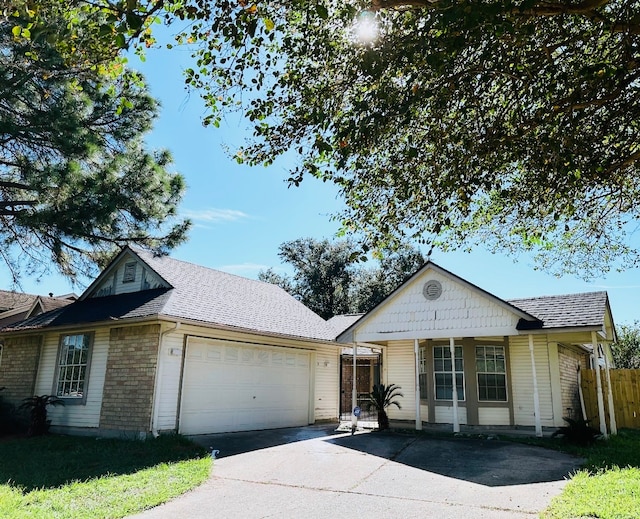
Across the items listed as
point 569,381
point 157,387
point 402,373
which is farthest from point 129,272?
point 569,381

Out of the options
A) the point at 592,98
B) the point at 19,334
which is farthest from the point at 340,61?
the point at 19,334

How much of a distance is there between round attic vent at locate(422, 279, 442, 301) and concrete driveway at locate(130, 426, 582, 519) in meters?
4.05

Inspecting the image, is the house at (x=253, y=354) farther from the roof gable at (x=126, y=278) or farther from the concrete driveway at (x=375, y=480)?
the concrete driveway at (x=375, y=480)

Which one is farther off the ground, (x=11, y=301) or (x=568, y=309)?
(x=11, y=301)

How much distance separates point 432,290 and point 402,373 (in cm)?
331

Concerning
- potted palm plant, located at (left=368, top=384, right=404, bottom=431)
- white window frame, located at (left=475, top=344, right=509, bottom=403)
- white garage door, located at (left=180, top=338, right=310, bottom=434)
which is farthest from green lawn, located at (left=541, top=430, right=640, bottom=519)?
white garage door, located at (left=180, top=338, right=310, bottom=434)

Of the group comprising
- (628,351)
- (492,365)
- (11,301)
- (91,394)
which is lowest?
(91,394)

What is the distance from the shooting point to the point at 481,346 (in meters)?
14.4

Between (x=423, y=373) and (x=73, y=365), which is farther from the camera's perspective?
(x=423, y=373)

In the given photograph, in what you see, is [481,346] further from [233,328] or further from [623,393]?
[233,328]

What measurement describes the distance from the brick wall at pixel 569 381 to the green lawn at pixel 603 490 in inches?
142

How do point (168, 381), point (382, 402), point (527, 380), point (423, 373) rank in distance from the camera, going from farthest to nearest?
point (423, 373)
point (382, 402)
point (527, 380)
point (168, 381)

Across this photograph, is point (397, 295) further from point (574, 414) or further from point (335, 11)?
point (335, 11)

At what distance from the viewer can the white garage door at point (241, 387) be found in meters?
13.1
